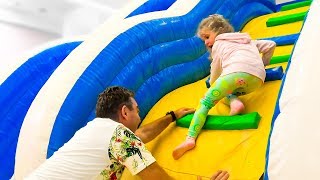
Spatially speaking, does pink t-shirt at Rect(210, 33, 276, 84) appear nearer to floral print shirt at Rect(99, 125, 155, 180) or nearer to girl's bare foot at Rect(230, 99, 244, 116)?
girl's bare foot at Rect(230, 99, 244, 116)

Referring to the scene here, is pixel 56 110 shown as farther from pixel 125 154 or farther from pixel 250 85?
pixel 250 85

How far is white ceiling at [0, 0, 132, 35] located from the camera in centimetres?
677

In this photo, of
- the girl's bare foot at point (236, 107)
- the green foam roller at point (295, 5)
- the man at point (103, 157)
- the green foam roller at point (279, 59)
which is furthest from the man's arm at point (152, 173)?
the green foam roller at point (295, 5)

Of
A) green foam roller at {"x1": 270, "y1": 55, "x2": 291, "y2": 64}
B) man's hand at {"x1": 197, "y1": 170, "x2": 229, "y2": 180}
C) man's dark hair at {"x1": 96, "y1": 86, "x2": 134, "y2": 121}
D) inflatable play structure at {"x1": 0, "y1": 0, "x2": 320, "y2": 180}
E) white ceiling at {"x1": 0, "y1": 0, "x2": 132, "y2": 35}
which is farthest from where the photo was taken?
white ceiling at {"x1": 0, "y1": 0, "x2": 132, "y2": 35}

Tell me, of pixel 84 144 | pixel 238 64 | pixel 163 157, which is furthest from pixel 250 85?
pixel 84 144

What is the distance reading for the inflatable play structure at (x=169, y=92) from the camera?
1.01 meters

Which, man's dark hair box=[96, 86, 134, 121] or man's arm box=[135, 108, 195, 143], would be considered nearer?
man's dark hair box=[96, 86, 134, 121]

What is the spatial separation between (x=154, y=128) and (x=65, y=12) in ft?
19.7

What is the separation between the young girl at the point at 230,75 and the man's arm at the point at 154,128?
16 cm

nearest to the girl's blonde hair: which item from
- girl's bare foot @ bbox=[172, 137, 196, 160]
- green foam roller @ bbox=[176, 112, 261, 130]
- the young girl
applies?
the young girl

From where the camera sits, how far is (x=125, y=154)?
1.29 m

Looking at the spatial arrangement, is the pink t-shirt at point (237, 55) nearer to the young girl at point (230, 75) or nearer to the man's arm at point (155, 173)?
the young girl at point (230, 75)

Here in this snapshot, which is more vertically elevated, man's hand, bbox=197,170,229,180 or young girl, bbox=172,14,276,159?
young girl, bbox=172,14,276,159

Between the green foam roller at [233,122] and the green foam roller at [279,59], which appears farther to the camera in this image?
the green foam roller at [279,59]
